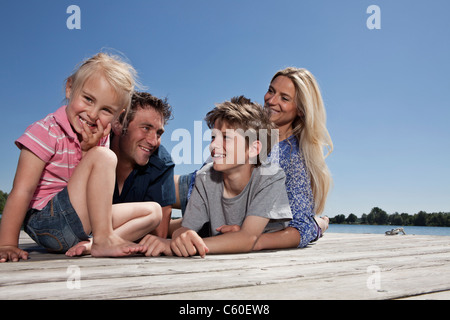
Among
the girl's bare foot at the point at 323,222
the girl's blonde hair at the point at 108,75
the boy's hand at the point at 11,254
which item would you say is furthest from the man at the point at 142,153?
the girl's bare foot at the point at 323,222

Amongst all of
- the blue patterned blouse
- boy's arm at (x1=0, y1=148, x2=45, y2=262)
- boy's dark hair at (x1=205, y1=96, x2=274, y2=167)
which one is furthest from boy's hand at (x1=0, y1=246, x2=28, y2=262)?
the blue patterned blouse

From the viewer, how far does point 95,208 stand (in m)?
2.20

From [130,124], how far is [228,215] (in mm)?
1022

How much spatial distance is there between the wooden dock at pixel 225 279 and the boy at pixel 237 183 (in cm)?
47

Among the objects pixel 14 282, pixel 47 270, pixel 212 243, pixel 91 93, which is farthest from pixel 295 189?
Result: pixel 14 282

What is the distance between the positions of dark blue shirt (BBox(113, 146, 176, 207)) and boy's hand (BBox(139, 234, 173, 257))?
87cm

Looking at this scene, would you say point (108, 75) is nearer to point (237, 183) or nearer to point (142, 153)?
point (142, 153)

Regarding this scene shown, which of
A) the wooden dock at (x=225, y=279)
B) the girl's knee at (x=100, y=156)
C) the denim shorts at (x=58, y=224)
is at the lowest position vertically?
the wooden dock at (x=225, y=279)

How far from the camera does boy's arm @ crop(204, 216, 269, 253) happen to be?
2.25m

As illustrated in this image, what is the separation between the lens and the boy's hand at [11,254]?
1.91 meters

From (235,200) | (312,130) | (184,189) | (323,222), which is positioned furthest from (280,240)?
(323,222)

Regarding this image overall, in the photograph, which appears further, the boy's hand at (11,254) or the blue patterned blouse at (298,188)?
the blue patterned blouse at (298,188)

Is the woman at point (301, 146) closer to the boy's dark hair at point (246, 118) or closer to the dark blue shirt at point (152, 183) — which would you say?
the boy's dark hair at point (246, 118)

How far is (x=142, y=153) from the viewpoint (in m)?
2.97
